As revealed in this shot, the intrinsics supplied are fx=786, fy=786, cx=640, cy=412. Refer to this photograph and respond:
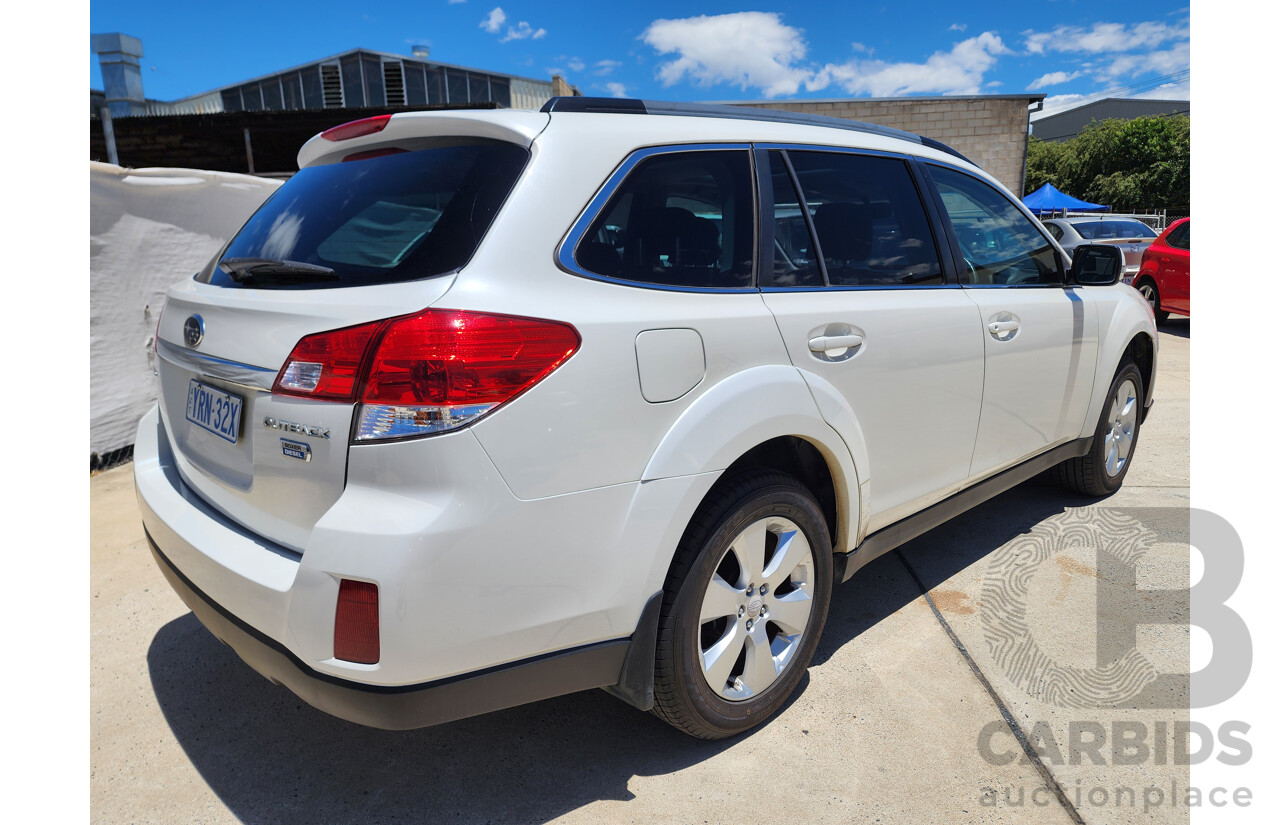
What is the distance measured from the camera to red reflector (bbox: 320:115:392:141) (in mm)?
2129

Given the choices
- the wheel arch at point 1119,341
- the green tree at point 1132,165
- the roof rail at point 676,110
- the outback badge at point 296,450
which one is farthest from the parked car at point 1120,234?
the green tree at point 1132,165

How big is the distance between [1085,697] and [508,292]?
229cm

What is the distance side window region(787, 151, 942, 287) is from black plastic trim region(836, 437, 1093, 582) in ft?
2.81

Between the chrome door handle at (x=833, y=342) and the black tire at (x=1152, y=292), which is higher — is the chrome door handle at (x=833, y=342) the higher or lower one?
the lower one

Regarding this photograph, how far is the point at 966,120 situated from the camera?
768 inches

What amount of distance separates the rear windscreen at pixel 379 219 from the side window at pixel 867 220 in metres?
1.09

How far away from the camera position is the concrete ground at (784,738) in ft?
6.91

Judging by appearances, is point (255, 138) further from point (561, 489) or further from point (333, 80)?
point (561, 489)

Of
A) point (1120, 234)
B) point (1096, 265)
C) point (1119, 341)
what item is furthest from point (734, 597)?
point (1120, 234)

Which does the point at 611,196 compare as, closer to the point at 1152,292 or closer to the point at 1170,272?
the point at 1170,272

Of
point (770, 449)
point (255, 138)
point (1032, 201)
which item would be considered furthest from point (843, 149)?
point (1032, 201)

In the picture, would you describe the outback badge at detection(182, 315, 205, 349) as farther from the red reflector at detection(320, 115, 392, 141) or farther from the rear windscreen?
the red reflector at detection(320, 115, 392, 141)

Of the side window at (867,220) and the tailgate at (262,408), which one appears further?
the side window at (867,220)

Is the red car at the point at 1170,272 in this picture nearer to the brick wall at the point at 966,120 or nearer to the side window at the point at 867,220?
the brick wall at the point at 966,120
